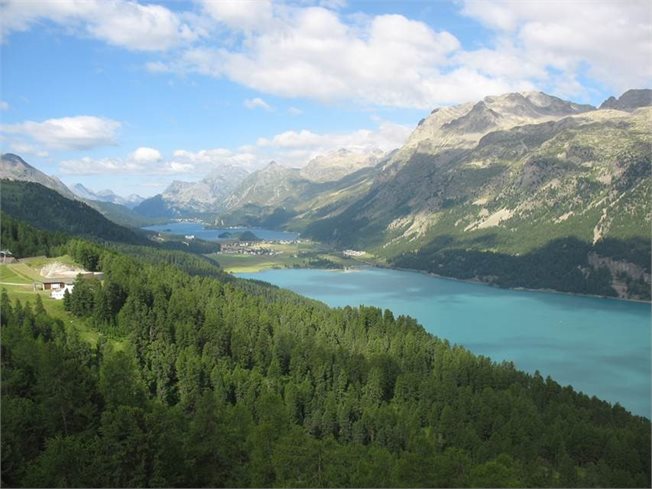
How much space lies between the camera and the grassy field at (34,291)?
2841 inches

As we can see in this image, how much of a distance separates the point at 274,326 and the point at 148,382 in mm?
26135

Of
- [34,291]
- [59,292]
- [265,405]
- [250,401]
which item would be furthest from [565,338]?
[34,291]

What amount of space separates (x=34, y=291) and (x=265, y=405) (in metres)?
45.8

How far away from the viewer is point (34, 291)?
84.1m

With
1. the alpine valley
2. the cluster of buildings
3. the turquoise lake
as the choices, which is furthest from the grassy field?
the turquoise lake

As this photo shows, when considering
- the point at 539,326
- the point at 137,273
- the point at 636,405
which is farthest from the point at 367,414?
the point at 539,326

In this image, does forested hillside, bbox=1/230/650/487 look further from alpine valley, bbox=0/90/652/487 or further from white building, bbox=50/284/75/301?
white building, bbox=50/284/75/301

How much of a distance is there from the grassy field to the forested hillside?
152 centimetres

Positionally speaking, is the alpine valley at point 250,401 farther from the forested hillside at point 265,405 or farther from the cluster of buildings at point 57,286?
the cluster of buildings at point 57,286

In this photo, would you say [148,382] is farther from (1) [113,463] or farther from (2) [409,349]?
(2) [409,349]

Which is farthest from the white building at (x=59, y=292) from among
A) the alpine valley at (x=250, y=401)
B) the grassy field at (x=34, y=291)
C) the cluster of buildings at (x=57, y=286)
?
the alpine valley at (x=250, y=401)

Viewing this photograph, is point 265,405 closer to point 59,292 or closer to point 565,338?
point 59,292

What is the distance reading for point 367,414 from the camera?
206 feet

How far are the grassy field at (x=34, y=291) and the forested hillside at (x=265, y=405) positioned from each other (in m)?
1.52
